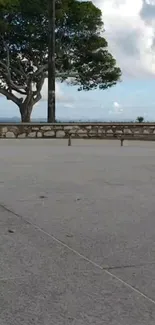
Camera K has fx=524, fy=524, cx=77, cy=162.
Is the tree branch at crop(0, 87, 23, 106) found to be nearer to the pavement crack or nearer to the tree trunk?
the tree trunk

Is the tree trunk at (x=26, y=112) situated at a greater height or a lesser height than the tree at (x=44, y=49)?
lesser

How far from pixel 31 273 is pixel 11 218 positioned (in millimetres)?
2242

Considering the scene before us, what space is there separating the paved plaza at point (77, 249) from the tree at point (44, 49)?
2515 cm

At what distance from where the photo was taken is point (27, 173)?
437 inches

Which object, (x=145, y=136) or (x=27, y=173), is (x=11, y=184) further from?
(x=145, y=136)

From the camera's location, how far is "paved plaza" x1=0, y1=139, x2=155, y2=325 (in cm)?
374

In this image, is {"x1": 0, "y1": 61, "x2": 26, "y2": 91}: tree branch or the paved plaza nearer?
the paved plaza

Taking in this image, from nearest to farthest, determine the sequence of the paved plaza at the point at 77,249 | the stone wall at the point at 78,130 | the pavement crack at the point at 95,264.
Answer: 1. the paved plaza at the point at 77,249
2. the pavement crack at the point at 95,264
3. the stone wall at the point at 78,130

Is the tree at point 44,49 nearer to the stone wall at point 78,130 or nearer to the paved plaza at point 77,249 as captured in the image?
the stone wall at point 78,130

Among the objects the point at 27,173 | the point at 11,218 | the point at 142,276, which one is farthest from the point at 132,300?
the point at 27,173

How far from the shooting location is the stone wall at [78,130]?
22.9 meters

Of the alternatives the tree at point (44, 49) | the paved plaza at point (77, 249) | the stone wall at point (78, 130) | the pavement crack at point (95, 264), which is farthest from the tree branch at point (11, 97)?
the pavement crack at point (95, 264)

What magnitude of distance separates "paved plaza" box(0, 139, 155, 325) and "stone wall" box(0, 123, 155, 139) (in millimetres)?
12137

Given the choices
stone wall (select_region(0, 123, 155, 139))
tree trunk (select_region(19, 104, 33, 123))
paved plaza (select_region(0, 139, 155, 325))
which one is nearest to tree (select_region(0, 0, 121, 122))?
tree trunk (select_region(19, 104, 33, 123))
